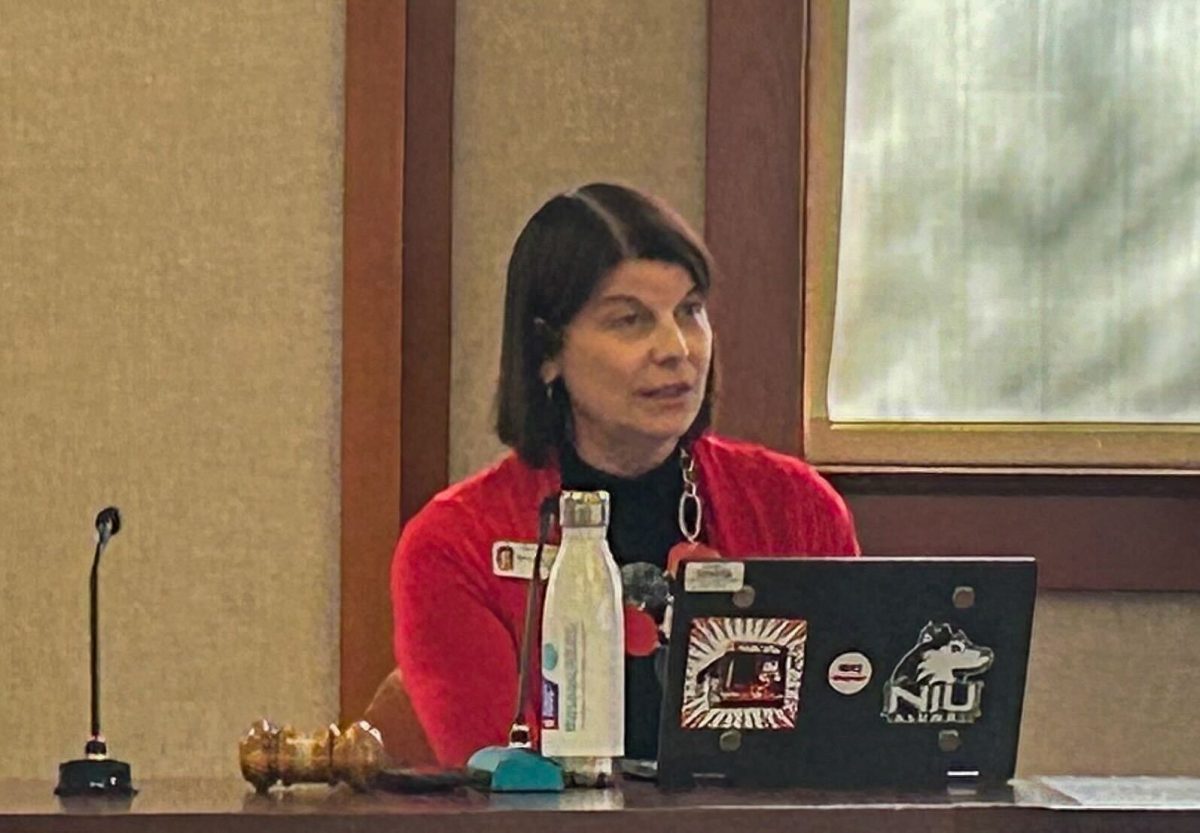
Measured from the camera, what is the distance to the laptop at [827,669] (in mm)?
1503

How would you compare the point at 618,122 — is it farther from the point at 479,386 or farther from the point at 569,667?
the point at 569,667

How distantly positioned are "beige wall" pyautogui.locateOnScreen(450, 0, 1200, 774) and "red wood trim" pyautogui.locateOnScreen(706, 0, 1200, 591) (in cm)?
4

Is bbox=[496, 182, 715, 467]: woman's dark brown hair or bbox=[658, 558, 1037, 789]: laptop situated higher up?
bbox=[496, 182, 715, 467]: woman's dark brown hair

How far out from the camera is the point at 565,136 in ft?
8.52

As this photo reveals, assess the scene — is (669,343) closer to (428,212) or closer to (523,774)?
(428,212)

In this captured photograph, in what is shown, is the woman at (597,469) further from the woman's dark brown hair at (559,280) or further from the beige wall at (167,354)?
the beige wall at (167,354)

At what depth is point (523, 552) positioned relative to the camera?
2.22 m

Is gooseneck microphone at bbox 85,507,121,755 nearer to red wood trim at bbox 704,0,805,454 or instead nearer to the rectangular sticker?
the rectangular sticker

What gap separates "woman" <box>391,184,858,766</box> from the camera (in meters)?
2.21

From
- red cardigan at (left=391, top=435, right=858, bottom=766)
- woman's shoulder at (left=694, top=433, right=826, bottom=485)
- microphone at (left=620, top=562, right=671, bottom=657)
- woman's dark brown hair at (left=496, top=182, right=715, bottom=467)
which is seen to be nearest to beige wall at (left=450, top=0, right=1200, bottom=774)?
woman's dark brown hair at (left=496, top=182, right=715, bottom=467)

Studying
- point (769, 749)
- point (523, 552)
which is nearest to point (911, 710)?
point (769, 749)

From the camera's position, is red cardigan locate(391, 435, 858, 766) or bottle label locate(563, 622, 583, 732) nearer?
bottle label locate(563, 622, 583, 732)

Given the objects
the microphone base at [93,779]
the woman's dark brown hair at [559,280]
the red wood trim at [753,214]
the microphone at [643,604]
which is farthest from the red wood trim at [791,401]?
the microphone base at [93,779]

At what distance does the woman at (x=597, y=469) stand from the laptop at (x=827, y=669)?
66 centimetres
